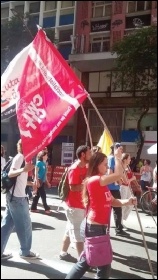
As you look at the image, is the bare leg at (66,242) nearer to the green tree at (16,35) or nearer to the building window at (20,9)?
the green tree at (16,35)

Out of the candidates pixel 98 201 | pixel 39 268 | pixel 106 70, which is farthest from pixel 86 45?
pixel 39 268

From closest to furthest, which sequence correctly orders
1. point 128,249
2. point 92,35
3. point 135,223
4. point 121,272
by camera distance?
point 92,35, point 121,272, point 128,249, point 135,223

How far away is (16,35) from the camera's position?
73.2 inches

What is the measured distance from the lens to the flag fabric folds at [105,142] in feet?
5.48

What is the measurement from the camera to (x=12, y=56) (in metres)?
1.95

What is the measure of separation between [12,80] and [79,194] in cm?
98

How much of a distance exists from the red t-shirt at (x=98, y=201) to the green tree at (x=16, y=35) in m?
0.71

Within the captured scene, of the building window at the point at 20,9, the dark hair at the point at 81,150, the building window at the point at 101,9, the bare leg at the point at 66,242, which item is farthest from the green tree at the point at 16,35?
the bare leg at the point at 66,242

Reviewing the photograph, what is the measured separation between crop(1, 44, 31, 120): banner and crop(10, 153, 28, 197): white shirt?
1.83 feet

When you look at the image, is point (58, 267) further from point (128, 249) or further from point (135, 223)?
point (135, 223)

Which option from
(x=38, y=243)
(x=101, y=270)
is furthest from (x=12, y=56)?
(x=38, y=243)

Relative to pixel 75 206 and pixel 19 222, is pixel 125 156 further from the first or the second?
pixel 19 222

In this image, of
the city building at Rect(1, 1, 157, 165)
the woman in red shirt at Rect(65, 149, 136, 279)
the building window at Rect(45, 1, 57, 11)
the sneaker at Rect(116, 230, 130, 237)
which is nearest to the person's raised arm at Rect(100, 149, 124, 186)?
the woman in red shirt at Rect(65, 149, 136, 279)

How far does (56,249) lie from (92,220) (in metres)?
0.92
